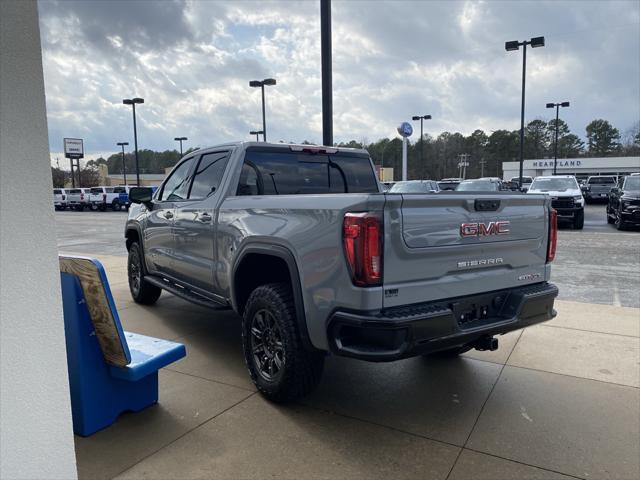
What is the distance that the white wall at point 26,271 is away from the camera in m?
1.49

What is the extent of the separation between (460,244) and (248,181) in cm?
207

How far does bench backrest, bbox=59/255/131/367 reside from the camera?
313 centimetres

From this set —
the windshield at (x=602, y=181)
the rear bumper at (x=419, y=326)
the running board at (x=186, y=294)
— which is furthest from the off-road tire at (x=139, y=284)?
the windshield at (x=602, y=181)

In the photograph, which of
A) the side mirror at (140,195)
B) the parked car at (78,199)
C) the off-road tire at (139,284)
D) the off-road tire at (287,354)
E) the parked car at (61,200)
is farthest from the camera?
the parked car at (61,200)

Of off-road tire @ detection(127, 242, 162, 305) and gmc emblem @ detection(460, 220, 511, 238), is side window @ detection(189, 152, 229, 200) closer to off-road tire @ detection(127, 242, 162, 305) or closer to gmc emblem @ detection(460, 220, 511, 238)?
off-road tire @ detection(127, 242, 162, 305)

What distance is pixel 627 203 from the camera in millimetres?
15461

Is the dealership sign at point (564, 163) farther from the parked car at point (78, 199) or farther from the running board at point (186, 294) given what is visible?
the running board at point (186, 294)

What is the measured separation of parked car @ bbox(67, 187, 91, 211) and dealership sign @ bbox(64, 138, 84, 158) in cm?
2346

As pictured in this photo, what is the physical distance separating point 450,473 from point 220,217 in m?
2.65

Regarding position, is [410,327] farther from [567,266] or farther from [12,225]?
[567,266]

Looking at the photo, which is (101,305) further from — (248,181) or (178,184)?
(178,184)

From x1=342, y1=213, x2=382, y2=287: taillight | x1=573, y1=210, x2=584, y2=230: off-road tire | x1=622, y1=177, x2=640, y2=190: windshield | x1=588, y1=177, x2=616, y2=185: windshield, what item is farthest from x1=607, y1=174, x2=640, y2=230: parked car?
x1=588, y1=177, x2=616, y2=185: windshield

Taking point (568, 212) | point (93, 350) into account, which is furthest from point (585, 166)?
point (93, 350)

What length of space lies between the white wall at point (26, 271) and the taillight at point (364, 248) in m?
1.64
